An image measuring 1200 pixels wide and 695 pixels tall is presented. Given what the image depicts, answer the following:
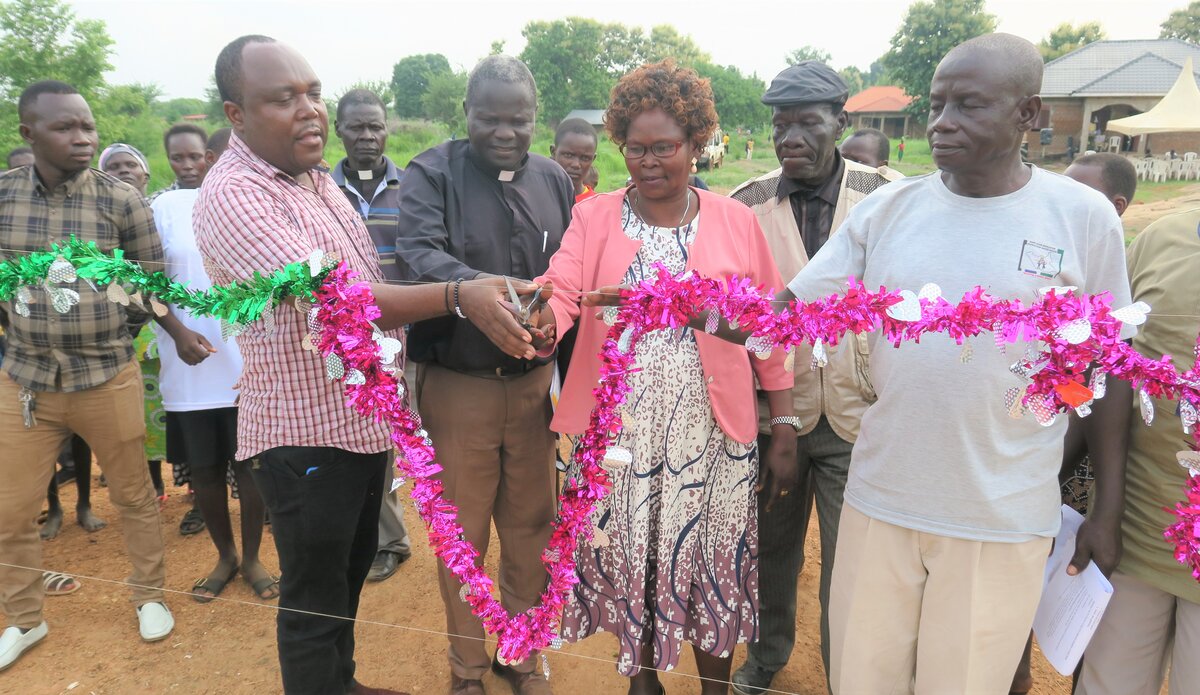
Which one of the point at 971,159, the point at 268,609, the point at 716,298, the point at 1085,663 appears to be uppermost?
the point at 971,159

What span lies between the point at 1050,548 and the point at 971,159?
1.25m

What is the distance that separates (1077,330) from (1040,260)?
0.75 feet

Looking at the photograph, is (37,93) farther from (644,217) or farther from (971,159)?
(971,159)

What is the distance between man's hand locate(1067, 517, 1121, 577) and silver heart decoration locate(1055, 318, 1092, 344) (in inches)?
29.0

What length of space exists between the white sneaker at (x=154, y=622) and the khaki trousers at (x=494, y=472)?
6.05 feet

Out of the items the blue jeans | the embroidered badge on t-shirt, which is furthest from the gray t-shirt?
the blue jeans

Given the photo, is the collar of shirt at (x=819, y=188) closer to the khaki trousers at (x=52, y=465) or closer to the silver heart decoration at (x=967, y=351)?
the silver heart decoration at (x=967, y=351)

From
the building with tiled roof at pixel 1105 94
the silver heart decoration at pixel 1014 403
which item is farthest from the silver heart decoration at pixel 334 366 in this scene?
the building with tiled roof at pixel 1105 94

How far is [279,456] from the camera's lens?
2617 mm

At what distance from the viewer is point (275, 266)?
238 centimetres

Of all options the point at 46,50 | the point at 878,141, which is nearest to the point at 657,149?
the point at 878,141

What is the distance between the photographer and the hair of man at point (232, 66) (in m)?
2.51

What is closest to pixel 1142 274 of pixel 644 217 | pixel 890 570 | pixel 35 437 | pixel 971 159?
pixel 971 159

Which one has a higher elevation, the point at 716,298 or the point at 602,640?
the point at 716,298
